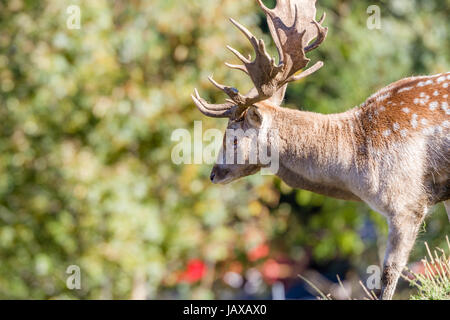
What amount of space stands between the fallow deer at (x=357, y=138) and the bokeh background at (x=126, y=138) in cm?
365

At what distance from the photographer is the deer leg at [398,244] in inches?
167

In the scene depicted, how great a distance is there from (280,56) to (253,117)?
0.43 m

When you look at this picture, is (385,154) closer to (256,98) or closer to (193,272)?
(256,98)

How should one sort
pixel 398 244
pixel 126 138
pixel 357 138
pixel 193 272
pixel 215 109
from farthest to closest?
pixel 193 272 < pixel 126 138 < pixel 215 109 < pixel 357 138 < pixel 398 244

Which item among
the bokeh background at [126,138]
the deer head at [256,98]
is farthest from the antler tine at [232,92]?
the bokeh background at [126,138]

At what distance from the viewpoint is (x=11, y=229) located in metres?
8.91

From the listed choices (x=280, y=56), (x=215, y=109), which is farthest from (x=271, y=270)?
(x=280, y=56)

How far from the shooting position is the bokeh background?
8.37 m

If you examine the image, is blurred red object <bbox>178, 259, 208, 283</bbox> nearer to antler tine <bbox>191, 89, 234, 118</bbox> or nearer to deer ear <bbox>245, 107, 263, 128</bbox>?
antler tine <bbox>191, 89, 234, 118</bbox>

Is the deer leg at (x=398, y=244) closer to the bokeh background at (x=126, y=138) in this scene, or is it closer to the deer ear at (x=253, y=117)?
the deer ear at (x=253, y=117)

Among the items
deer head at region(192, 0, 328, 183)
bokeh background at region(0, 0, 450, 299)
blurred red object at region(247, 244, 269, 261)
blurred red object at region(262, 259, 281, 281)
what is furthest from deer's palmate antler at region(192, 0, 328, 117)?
blurred red object at region(262, 259, 281, 281)

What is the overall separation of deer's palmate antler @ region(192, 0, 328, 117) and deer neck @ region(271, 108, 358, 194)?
22cm

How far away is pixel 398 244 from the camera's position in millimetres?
4250
